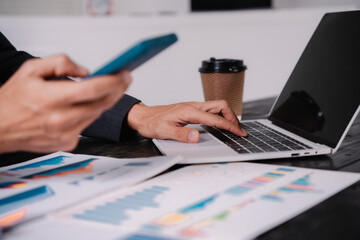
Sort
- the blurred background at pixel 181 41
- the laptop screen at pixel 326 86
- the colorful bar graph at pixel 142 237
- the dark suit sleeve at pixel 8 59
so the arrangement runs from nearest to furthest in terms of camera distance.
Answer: the colorful bar graph at pixel 142 237 < the laptop screen at pixel 326 86 < the dark suit sleeve at pixel 8 59 < the blurred background at pixel 181 41

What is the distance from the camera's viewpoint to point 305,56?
3.05ft

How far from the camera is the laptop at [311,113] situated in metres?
0.68

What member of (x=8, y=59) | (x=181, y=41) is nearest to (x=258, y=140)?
(x=8, y=59)

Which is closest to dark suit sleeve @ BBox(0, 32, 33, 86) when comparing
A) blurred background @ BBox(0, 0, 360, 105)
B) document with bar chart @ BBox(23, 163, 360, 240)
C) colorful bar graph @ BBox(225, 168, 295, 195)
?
document with bar chart @ BBox(23, 163, 360, 240)

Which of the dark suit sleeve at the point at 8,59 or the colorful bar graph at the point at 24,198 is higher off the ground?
the dark suit sleeve at the point at 8,59

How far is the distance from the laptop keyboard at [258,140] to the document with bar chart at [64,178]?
0.48ft

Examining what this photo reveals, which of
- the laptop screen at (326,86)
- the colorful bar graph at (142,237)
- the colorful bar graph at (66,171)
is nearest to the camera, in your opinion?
the colorful bar graph at (142,237)

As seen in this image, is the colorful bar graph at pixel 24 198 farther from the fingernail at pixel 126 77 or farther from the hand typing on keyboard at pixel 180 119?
the hand typing on keyboard at pixel 180 119

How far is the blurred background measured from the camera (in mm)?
2533

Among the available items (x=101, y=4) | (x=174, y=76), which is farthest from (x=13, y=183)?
(x=101, y=4)

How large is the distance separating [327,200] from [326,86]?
38 centimetres

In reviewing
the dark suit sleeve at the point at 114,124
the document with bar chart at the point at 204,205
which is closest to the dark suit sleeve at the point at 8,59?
the dark suit sleeve at the point at 114,124

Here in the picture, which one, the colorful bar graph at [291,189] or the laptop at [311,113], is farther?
the laptop at [311,113]

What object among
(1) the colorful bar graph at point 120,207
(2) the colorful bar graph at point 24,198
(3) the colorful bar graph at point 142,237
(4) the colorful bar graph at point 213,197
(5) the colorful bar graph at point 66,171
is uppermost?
(3) the colorful bar graph at point 142,237
